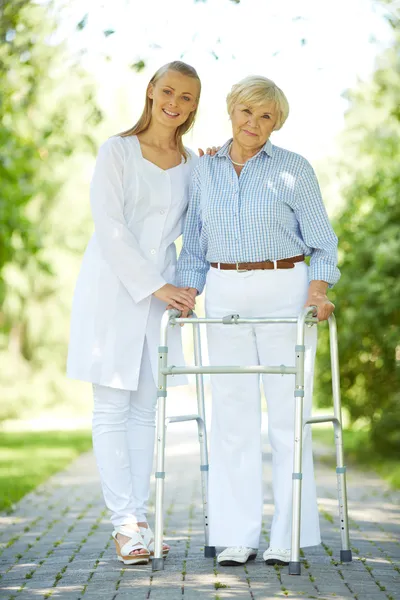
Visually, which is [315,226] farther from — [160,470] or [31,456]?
[31,456]

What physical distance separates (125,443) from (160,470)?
0.55 metres

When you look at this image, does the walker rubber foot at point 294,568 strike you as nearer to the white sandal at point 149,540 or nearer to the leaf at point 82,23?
the white sandal at point 149,540

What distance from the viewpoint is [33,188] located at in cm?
1316

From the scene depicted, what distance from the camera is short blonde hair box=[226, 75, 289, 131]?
4.67 m

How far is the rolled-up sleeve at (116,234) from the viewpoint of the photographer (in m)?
4.93

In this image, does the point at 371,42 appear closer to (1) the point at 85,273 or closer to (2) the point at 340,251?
(1) the point at 85,273

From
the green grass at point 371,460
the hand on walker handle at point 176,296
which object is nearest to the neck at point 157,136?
the hand on walker handle at point 176,296

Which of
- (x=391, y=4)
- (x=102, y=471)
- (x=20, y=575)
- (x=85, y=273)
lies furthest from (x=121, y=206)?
(x=391, y=4)

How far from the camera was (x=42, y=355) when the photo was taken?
21.2m

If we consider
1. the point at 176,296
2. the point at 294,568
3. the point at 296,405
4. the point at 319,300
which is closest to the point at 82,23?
the point at 176,296

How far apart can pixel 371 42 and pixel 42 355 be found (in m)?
15.7

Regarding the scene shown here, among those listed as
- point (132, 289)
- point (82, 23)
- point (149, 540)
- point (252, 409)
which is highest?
point (82, 23)

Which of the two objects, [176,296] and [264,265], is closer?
[264,265]

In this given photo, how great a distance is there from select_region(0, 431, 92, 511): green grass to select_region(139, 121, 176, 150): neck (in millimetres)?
3328
